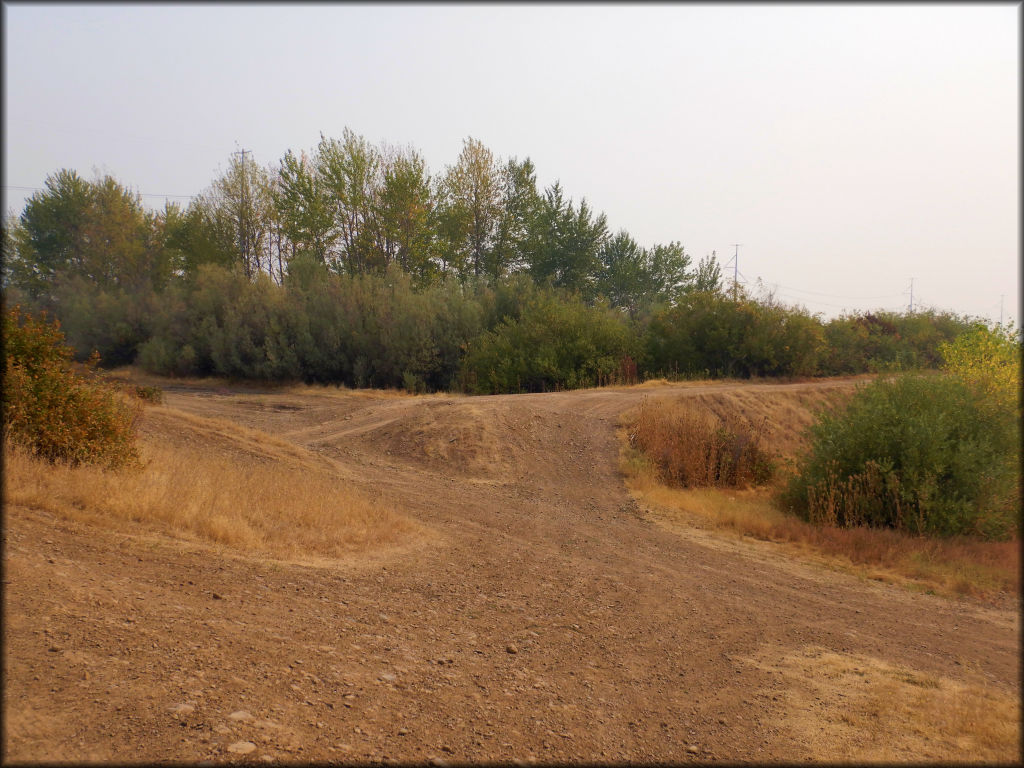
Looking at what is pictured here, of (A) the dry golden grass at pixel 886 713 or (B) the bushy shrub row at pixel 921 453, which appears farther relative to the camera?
(B) the bushy shrub row at pixel 921 453

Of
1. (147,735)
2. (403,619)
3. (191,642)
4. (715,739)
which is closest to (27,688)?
(147,735)

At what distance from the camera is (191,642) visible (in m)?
4.72

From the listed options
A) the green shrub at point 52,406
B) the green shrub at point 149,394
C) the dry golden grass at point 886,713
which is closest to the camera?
the dry golden grass at point 886,713

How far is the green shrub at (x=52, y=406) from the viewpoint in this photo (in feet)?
26.3

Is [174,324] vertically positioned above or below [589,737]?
above

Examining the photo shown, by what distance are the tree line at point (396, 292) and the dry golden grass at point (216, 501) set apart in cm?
1702

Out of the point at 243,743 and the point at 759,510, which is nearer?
the point at 243,743

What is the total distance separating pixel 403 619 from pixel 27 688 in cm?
304

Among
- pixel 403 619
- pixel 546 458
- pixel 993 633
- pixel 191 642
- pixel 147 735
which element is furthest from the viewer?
pixel 546 458

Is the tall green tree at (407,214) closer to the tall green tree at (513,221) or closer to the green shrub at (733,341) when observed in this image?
the tall green tree at (513,221)

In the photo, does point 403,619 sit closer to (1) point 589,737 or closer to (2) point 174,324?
(1) point 589,737

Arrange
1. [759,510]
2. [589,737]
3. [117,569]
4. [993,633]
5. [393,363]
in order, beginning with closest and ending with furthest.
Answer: [589,737], [117,569], [993,633], [759,510], [393,363]

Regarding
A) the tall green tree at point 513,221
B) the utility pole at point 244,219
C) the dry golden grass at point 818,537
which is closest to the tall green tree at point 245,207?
the utility pole at point 244,219

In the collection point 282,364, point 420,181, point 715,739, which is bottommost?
point 715,739
